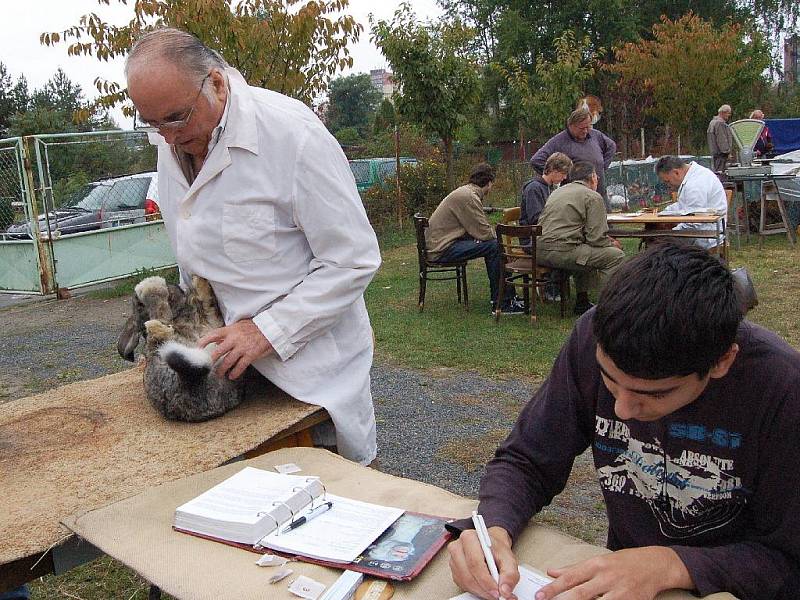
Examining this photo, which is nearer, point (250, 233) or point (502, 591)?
point (502, 591)

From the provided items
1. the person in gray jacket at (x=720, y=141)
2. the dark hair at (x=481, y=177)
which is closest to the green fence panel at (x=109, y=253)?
the dark hair at (x=481, y=177)

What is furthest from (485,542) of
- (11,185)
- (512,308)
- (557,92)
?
(557,92)

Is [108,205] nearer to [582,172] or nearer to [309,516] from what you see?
[582,172]

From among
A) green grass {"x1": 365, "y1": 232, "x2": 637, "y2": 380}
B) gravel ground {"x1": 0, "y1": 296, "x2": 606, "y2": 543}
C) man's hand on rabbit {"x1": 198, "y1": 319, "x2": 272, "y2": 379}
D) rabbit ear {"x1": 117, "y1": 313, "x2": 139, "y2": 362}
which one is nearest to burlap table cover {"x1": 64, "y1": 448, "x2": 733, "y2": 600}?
man's hand on rabbit {"x1": 198, "y1": 319, "x2": 272, "y2": 379}

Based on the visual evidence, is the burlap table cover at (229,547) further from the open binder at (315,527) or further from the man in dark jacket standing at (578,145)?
the man in dark jacket standing at (578,145)

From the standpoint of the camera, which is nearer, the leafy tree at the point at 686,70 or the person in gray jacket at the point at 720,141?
the person in gray jacket at the point at 720,141

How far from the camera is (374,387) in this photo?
615 centimetres

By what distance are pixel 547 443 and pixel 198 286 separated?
1.21 meters

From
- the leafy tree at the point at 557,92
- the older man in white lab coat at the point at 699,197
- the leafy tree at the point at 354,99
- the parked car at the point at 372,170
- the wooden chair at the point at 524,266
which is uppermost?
the leafy tree at the point at 354,99

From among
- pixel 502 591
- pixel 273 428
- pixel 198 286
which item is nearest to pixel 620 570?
pixel 502 591

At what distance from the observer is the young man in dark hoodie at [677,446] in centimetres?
140

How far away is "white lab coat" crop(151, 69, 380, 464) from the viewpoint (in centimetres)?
227

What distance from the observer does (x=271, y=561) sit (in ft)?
5.28

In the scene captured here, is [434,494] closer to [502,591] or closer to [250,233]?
[502,591]
